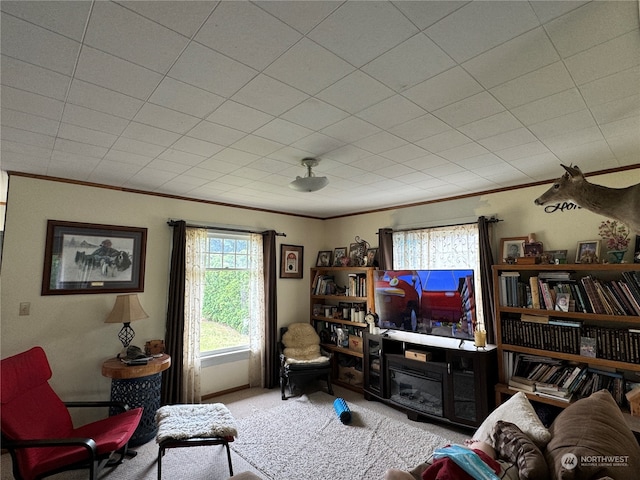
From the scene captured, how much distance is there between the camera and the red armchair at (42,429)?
203 centimetres

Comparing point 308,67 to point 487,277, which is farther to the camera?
point 487,277

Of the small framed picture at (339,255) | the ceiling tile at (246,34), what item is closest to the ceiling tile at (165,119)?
the ceiling tile at (246,34)

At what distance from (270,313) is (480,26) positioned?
405cm

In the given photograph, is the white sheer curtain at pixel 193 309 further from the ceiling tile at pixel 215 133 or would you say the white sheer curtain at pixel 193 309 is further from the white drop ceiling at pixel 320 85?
the ceiling tile at pixel 215 133

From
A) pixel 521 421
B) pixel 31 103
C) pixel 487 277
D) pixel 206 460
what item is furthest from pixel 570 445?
pixel 31 103

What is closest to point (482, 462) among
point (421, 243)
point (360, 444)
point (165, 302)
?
point (360, 444)

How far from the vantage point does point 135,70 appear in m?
1.45

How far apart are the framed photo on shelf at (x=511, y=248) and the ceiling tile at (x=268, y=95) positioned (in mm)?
2762

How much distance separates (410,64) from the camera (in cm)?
141

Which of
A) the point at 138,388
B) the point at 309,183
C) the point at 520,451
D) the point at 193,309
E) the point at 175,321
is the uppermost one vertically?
the point at 309,183

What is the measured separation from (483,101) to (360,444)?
3.00 metres

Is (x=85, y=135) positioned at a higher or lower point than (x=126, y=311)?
higher

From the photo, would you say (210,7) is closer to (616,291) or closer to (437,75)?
(437,75)

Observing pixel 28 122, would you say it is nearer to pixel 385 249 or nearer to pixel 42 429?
pixel 42 429
